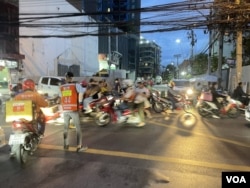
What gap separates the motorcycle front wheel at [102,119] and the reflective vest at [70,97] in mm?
4838

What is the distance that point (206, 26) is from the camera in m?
19.7

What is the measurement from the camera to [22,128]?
727 cm

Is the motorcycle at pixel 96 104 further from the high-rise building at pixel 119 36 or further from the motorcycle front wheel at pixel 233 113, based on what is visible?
the high-rise building at pixel 119 36

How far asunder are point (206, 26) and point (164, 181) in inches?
604

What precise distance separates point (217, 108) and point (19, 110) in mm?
10565

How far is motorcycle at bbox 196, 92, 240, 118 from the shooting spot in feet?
51.5

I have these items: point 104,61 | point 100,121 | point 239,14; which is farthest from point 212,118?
point 104,61

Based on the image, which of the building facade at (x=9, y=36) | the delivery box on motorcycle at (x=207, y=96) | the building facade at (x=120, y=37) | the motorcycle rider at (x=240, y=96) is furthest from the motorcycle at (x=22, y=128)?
the building facade at (x=120, y=37)

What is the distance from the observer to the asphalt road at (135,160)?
5.95 meters

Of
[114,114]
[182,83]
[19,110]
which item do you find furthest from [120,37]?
[19,110]

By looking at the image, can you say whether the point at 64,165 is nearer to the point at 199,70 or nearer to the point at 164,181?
the point at 164,181

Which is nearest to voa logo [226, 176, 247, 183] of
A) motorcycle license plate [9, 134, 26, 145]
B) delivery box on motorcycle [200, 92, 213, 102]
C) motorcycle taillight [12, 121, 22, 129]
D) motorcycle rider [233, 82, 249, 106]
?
motorcycle license plate [9, 134, 26, 145]

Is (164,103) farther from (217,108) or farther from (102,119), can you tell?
(102,119)

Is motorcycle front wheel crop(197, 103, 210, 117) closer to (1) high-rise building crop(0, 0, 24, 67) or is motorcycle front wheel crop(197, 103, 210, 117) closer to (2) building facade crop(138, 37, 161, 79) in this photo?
(1) high-rise building crop(0, 0, 24, 67)
